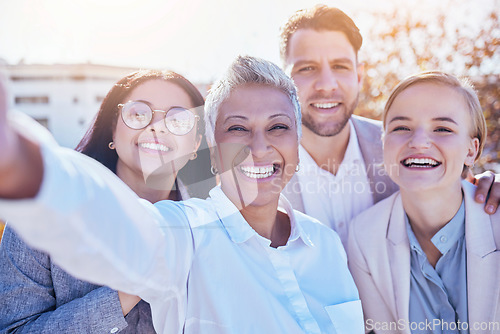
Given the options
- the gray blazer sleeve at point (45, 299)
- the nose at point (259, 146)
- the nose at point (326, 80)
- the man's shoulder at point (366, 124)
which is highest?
the nose at point (326, 80)

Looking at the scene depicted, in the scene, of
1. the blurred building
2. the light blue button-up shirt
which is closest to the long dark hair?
the light blue button-up shirt

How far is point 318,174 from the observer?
11.1 ft

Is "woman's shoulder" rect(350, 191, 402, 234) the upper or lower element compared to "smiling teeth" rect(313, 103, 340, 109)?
lower

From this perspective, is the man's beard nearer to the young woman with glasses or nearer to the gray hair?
the young woman with glasses

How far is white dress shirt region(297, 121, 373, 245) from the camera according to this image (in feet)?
10.7

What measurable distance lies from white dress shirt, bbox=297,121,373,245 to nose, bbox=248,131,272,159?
1.35 meters

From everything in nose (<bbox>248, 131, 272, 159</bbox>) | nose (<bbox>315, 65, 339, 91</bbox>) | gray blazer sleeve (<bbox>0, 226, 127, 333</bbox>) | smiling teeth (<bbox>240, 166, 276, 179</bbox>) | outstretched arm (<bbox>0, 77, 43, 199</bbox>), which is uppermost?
nose (<bbox>315, 65, 339, 91</bbox>)

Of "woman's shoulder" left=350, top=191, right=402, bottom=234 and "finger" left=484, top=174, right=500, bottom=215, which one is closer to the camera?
"finger" left=484, top=174, right=500, bottom=215

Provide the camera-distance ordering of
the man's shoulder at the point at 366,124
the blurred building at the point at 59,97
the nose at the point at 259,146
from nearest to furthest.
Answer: the nose at the point at 259,146, the man's shoulder at the point at 366,124, the blurred building at the point at 59,97

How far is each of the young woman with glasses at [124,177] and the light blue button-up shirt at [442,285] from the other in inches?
58.4

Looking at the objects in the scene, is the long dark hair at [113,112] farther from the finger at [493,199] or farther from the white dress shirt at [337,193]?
the finger at [493,199]

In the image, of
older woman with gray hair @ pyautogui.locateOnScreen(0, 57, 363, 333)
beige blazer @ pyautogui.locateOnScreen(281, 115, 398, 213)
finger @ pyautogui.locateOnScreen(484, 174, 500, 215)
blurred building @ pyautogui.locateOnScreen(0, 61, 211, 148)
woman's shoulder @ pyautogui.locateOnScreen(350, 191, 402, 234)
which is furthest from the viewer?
blurred building @ pyautogui.locateOnScreen(0, 61, 211, 148)

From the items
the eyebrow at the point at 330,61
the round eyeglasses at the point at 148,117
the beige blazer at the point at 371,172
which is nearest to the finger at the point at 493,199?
the beige blazer at the point at 371,172

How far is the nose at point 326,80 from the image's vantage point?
332cm
